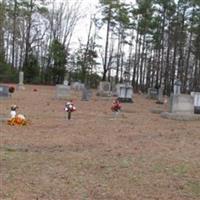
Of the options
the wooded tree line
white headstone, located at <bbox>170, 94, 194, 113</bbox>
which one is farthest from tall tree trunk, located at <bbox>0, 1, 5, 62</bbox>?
white headstone, located at <bbox>170, 94, 194, 113</bbox>

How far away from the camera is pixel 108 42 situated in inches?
2093

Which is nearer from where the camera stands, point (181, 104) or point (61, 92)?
point (181, 104)

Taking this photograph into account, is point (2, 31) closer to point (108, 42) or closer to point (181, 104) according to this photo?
point (108, 42)

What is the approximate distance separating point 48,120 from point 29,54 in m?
37.5

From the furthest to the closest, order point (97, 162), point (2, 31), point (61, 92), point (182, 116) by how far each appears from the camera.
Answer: point (2, 31) < point (61, 92) < point (182, 116) < point (97, 162)

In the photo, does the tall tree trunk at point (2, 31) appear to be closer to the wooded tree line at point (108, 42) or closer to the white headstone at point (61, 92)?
the wooded tree line at point (108, 42)

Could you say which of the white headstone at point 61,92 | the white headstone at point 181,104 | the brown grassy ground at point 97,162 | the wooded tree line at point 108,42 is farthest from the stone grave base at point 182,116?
the wooded tree line at point 108,42

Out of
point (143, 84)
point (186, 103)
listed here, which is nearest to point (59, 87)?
point (186, 103)

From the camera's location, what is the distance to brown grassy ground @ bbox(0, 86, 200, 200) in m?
6.23

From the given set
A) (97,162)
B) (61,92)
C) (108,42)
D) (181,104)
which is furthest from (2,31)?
(97,162)

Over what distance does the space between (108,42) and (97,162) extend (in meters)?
45.7

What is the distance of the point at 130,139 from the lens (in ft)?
36.9

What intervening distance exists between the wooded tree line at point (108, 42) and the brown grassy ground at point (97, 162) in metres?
34.6

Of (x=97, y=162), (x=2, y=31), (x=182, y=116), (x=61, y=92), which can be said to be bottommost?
(x=97, y=162)
